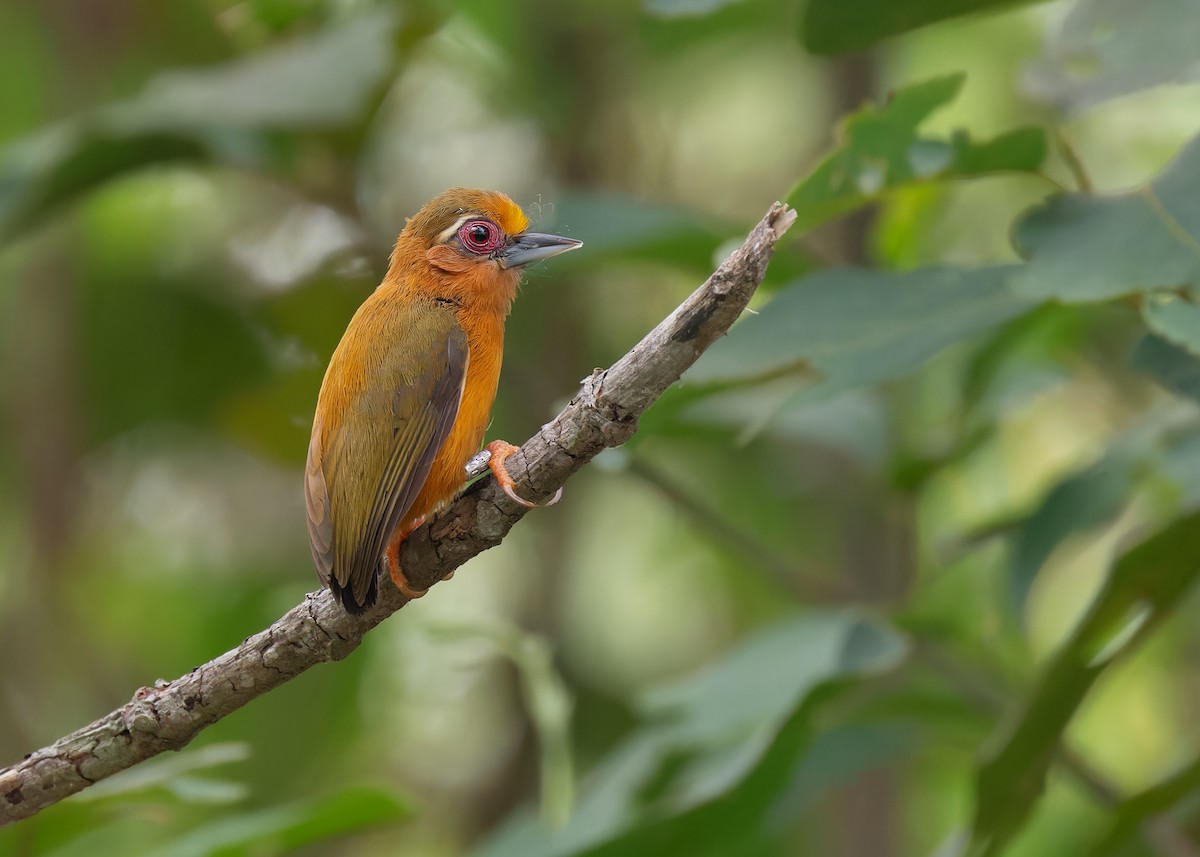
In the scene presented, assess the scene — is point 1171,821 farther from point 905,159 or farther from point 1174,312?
point 905,159

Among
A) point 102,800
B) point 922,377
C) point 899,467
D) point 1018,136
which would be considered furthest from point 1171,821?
point 102,800

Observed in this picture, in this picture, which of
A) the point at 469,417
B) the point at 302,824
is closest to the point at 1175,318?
the point at 469,417

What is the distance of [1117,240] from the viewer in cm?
239

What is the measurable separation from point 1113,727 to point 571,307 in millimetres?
2782

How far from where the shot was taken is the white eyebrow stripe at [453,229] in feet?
10.7

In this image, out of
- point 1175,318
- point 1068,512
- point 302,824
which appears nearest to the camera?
point 1175,318

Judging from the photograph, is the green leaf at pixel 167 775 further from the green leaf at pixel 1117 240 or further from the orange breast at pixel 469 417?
the green leaf at pixel 1117 240

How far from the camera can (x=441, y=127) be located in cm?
553

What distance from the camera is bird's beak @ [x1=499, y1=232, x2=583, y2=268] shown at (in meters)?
3.19

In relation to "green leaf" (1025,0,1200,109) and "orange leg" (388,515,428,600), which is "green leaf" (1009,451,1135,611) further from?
"orange leg" (388,515,428,600)

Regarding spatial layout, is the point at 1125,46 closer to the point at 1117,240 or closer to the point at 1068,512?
the point at 1117,240

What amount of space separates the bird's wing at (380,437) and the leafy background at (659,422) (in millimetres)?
416

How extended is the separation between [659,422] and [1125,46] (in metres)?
1.21

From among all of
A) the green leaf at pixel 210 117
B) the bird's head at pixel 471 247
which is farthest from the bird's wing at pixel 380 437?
the green leaf at pixel 210 117
